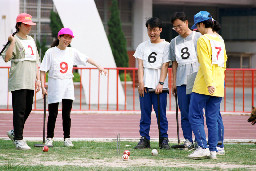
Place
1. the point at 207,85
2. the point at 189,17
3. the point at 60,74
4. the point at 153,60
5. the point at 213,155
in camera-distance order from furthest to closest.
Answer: the point at 189,17
the point at 60,74
the point at 153,60
the point at 213,155
the point at 207,85

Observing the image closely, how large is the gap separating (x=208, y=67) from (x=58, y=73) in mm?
2456

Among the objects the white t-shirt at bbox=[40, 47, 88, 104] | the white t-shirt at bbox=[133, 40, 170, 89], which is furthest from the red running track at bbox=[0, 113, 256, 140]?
the white t-shirt at bbox=[133, 40, 170, 89]

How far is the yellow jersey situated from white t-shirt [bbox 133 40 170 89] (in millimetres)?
1138

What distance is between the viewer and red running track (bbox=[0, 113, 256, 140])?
9.64m

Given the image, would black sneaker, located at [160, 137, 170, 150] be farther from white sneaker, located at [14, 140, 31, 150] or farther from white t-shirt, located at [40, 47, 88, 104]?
white sneaker, located at [14, 140, 31, 150]

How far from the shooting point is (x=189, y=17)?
31.0 m

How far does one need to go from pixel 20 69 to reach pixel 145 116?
1.89m

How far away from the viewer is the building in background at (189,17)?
2972 cm

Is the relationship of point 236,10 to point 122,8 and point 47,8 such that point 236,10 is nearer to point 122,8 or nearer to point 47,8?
point 122,8

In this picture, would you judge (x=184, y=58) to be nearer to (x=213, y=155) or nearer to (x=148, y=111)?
(x=148, y=111)

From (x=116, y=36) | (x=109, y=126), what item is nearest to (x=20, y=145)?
(x=109, y=126)

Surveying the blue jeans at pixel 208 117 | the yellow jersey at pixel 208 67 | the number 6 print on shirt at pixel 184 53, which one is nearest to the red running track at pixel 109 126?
the number 6 print on shirt at pixel 184 53

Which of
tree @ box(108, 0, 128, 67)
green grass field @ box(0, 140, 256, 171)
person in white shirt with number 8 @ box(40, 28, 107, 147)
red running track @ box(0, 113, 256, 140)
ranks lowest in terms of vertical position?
red running track @ box(0, 113, 256, 140)

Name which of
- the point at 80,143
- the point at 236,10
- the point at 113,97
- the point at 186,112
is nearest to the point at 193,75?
A: the point at 186,112
